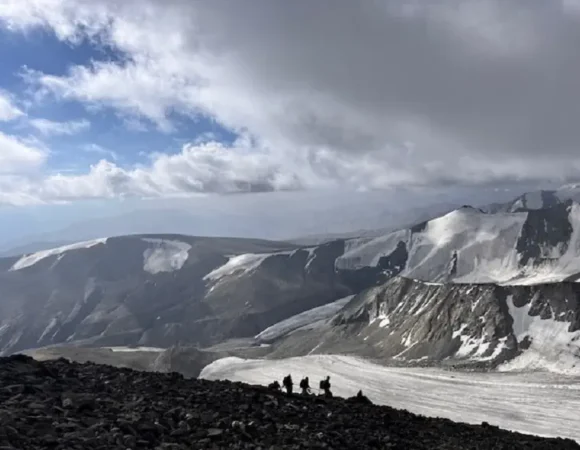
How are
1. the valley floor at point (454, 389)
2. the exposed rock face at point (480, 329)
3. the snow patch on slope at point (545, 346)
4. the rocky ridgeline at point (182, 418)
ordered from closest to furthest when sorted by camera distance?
the rocky ridgeline at point (182, 418)
the valley floor at point (454, 389)
the snow patch on slope at point (545, 346)
the exposed rock face at point (480, 329)

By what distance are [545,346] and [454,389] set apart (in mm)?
43075

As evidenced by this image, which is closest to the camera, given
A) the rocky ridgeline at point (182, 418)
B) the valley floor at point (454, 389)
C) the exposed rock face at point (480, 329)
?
the rocky ridgeline at point (182, 418)

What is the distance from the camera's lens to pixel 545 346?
5098 inches

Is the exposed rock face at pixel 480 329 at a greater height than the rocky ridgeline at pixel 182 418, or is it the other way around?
the rocky ridgeline at pixel 182 418

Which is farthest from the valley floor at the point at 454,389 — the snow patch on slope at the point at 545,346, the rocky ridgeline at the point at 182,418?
the rocky ridgeline at the point at 182,418

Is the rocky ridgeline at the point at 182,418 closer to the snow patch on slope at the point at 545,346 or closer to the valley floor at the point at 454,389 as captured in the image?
the valley floor at the point at 454,389

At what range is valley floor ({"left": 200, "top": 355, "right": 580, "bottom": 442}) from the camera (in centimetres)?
7750

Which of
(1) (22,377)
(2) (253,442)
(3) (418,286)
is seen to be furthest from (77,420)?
(3) (418,286)

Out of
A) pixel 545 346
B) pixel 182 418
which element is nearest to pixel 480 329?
pixel 545 346

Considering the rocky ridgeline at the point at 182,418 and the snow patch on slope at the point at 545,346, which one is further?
the snow patch on slope at the point at 545,346

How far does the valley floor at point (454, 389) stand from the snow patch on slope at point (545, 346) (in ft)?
37.6

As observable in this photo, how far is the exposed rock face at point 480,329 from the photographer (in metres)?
130

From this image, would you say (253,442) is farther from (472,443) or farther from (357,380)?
(357,380)

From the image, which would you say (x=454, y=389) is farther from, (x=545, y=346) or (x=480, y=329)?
(x=480, y=329)
